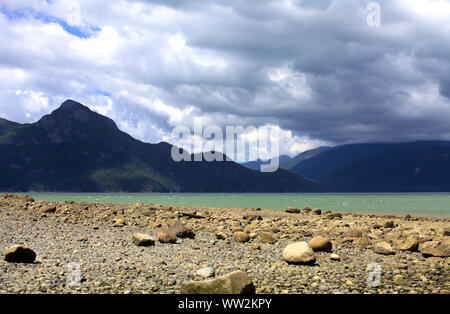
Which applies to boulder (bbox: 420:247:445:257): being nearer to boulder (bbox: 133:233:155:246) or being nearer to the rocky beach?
the rocky beach

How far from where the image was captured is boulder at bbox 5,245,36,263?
42.8 feet

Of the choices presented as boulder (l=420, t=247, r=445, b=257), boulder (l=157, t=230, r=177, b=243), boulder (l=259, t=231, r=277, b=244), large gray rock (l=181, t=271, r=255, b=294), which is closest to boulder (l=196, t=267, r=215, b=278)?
large gray rock (l=181, t=271, r=255, b=294)

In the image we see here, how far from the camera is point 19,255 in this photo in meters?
13.1

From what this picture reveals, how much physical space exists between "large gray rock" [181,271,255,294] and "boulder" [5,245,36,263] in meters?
6.42

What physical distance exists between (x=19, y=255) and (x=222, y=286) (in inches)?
301

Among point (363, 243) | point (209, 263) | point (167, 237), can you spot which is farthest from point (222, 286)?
point (363, 243)

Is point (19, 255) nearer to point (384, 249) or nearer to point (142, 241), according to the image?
point (142, 241)

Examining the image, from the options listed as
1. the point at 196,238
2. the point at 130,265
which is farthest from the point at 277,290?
the point at 196,238

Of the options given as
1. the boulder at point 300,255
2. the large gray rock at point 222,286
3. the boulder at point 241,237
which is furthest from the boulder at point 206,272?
the boulder at point 241,237
